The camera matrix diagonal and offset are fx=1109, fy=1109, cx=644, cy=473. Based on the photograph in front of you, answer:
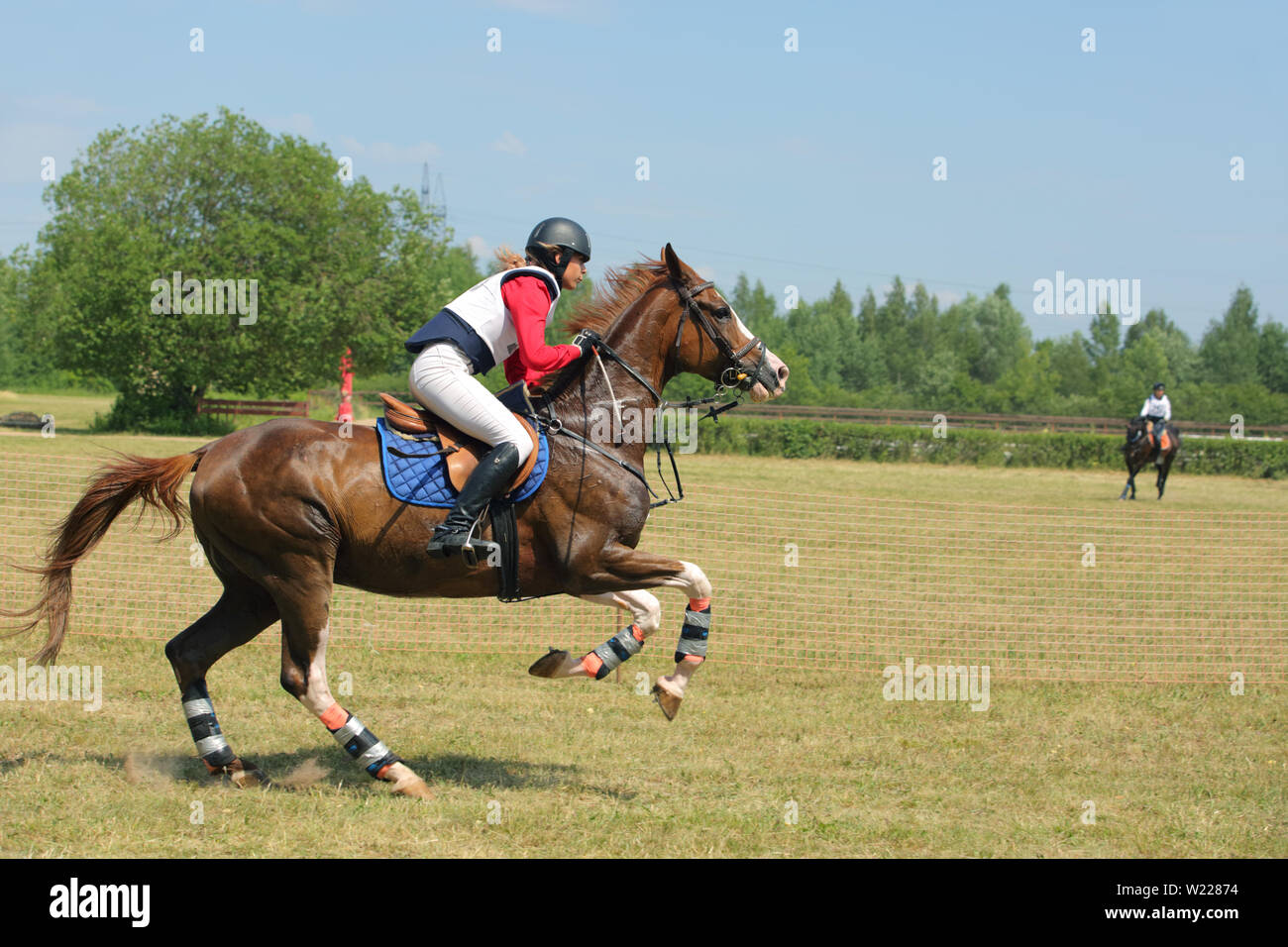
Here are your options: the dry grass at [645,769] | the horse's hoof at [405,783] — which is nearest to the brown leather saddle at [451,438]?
the horse's hoof at [405,783]

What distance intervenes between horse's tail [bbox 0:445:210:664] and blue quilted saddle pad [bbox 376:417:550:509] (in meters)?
1.10

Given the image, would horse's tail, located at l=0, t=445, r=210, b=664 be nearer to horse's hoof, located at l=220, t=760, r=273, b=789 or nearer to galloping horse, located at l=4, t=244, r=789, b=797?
galloping horse, located at l=4, t=244, r=789, b=797

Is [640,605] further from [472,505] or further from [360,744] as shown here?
[360,744]

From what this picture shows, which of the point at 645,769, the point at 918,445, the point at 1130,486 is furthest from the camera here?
the point at 918,445

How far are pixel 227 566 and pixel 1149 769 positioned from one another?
18.2ft

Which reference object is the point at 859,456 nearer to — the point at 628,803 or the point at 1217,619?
the point at 1217,619

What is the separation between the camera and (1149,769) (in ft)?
22.3

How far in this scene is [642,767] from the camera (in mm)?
6477

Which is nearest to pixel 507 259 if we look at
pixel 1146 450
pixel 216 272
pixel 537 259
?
pixel 537 259

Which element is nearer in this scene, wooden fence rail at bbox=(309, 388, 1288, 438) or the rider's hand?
the rider's hand

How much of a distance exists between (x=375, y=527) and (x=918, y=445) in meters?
32.7

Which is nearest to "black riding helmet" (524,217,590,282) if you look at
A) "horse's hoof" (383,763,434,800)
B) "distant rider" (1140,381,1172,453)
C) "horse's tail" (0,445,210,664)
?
"horse's tail" (0,445,210,664)

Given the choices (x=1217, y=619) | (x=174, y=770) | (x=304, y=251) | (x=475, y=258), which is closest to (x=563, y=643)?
(x=174, y=770)

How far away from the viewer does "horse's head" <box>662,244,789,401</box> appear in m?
6.15
